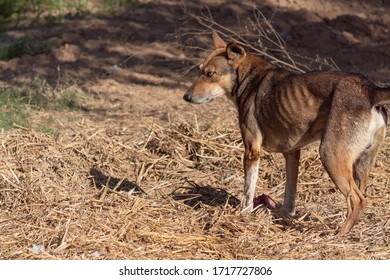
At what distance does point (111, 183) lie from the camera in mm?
9523

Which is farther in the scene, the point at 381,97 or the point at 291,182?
the point at 291,182

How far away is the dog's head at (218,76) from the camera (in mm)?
9039

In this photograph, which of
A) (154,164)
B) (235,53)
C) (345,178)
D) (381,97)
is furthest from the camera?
(154,164)

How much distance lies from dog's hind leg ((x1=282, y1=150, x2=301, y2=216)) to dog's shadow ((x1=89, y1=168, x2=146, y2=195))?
152 centimetres

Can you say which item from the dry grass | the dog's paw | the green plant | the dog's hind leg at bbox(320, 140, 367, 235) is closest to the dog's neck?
the dog's paw

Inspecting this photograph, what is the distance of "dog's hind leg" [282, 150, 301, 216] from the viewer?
28.7 ft

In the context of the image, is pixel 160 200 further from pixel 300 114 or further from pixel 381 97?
pixel 381 97

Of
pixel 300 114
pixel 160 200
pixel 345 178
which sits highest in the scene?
pixel 300 114

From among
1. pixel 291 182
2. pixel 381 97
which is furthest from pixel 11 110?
pixel 381 97

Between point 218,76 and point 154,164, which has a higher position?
point 218,76

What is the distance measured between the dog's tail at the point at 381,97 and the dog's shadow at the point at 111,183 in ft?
8.92

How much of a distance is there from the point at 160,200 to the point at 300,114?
172cm

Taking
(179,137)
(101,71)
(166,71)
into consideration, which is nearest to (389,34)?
(166,71)

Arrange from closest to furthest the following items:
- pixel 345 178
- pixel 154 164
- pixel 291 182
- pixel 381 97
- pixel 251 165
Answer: pixel 381 97 < pixel 345 178 < pixel 251 165 < pixel 291 182 < pixel 154 164
